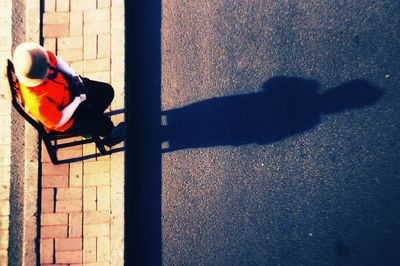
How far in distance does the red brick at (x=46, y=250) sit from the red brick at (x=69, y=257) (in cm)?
7

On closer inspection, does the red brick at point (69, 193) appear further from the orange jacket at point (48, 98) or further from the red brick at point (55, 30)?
the red brick at point (55, 30)

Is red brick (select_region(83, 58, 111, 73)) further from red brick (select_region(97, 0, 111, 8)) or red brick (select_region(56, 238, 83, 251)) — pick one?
red brick (select_region(56, 238, 83, 251))

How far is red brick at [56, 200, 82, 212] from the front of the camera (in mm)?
3611

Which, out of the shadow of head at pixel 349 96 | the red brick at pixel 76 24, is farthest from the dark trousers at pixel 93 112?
the shadow of head at pixel 349 96

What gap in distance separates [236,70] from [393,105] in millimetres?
1823

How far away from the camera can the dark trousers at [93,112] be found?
2.96 metres

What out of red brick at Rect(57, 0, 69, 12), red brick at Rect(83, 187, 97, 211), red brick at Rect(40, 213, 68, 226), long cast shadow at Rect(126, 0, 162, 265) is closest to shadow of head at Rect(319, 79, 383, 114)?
long cast shadow at Rect(126, 0, 162, 265)

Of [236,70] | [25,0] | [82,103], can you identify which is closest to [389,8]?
[236,70]

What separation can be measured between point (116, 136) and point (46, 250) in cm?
142

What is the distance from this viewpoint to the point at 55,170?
3684 millimetres

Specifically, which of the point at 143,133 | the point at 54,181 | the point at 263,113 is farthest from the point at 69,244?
the point at 263,113

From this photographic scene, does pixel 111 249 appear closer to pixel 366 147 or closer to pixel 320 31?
pixel 366 147

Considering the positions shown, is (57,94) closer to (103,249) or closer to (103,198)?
(103,198)

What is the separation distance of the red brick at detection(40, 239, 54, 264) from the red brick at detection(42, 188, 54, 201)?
1.46 feet
